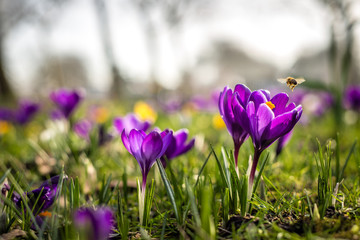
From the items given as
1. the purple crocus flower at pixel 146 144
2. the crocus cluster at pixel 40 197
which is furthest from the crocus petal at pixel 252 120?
the crocus cluster at pixel 40 197

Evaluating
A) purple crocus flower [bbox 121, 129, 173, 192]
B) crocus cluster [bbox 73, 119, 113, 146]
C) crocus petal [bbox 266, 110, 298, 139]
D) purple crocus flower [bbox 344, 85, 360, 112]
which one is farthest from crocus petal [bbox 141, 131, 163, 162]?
purple crocus flower [bbox 344, 85, 360, 112]

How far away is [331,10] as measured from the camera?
3.48m

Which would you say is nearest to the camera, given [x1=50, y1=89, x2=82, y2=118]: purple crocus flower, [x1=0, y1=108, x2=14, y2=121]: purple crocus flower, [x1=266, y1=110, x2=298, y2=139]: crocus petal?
[x1=266, y1=110, x2=298, y2=139]: crocus petal

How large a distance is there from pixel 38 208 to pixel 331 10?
3511mm

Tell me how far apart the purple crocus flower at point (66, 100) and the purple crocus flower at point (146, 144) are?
5.41ft

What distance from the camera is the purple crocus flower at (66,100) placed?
8.29ft

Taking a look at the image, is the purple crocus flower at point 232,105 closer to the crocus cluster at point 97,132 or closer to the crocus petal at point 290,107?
the crocus petal at point 290,107

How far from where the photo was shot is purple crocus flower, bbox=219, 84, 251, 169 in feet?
3.44

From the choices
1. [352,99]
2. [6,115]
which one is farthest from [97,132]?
[352,99]

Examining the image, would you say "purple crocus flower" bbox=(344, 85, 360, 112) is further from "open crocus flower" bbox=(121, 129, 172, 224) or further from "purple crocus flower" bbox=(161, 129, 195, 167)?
"open crocus flower" bbox=(121, 129, 172, 224)

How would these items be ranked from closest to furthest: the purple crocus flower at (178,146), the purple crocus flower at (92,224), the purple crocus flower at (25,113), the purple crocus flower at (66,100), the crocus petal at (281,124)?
the purple crocus flower at (92,224) → the crocus petal at (281,124) → the purple crocus flower at (178,146) → the purple crocus flower at (66,100) → the purple crocus flower at (25,113)

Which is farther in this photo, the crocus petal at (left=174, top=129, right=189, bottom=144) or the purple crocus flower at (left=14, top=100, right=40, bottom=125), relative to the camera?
the purple crocus flower at (left=14, top=100, right=40, bottom=125)

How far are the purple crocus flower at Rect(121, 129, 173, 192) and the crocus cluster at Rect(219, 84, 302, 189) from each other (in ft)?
0.72

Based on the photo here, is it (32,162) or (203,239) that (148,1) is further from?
(203,239)
